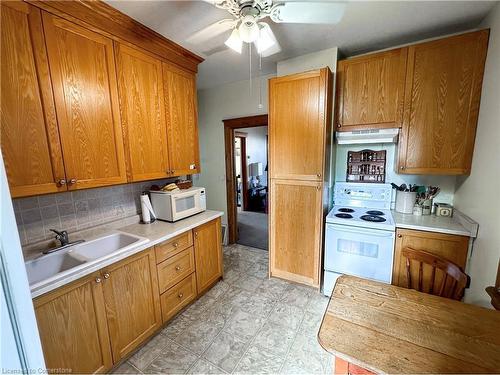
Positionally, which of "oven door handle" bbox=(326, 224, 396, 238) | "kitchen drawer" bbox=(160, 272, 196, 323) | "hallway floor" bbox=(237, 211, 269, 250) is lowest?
"hallway floor" bbox=(237, 211, 269, 250)

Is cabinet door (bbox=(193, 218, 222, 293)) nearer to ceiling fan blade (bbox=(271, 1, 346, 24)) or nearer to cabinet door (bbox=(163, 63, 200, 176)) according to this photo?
cabinet door (bbox=(163, 63, 200, 176))

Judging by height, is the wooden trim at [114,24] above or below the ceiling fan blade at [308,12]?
above

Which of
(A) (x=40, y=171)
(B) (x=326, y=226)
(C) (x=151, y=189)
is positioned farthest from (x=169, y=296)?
(B) (x=326, y=226)

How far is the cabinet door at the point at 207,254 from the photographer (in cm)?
212

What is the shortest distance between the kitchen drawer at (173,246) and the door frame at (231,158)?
153cm

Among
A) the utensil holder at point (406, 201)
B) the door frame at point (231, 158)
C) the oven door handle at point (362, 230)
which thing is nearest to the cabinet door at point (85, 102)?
the door frame at point (231, 158)

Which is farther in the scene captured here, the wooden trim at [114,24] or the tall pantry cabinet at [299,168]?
the tall pantry cabinet at [299,168]

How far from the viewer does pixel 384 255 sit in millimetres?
1903

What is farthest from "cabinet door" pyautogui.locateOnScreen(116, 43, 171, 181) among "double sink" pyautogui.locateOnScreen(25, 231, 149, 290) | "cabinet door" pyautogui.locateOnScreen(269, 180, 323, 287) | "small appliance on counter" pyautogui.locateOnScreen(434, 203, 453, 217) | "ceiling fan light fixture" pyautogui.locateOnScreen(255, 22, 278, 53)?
"small appliance on counter" pyautogui.locateOnScreen(434, 203, 453, 217)

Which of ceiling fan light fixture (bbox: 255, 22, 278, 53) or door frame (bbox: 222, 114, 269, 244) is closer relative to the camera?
ceiling fan light fixture (bbox: 255, 22, 278, 53)

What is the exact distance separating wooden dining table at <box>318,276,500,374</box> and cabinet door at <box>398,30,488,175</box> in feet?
4.45

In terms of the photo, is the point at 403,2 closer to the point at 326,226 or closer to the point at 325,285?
the point at 326,226

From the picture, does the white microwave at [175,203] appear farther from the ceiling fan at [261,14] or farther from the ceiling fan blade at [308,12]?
the ceiling fan blade at [308,12]

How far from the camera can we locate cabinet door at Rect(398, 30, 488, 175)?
171cm
